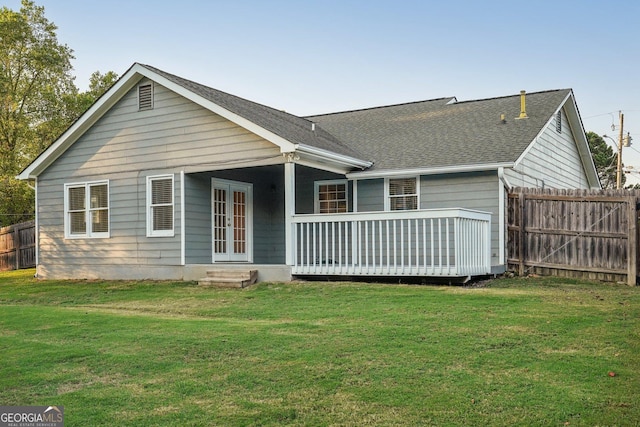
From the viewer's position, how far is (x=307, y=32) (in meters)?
20.6

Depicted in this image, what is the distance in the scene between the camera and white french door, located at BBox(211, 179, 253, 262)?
53.4 feet

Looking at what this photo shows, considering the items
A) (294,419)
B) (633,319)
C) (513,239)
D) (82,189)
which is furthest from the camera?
(82,189)

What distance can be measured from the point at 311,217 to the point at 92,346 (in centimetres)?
681

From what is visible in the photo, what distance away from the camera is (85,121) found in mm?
16484

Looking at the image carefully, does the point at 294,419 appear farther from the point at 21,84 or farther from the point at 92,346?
the point at 21,84

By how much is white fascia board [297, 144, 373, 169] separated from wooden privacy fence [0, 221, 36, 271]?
12.8 meters

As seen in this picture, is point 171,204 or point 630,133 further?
point 630,133

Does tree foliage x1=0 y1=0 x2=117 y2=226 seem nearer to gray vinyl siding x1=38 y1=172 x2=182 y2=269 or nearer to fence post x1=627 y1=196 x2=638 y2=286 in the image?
gray vinyl siding x1=38 y1=172 x2=182 y2=269

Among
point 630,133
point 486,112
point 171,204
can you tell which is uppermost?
point 630,133

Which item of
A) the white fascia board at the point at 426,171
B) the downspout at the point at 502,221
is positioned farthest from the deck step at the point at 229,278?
the downspout at the point at 502,221

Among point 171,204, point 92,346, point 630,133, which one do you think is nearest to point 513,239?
point 171,204

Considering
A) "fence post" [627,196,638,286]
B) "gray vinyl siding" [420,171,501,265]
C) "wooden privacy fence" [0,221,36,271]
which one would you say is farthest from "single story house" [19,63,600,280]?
"wooden privacy fence" [0,221,36,271]

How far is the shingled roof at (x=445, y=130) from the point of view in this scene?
15.1 m

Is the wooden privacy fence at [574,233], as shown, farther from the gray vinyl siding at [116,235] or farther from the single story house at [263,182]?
the gray vinyl siding at [116,235]
